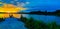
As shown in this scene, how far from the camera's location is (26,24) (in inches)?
179

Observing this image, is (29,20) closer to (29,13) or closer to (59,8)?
(29,13)

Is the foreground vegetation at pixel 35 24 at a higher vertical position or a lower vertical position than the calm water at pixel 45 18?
lower

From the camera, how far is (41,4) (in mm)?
4520

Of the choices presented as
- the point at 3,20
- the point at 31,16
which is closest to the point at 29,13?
the point at 31,16

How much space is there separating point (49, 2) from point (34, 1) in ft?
0.58

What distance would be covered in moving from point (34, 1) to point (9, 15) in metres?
0.34

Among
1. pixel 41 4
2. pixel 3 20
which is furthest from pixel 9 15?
pixel 41 4

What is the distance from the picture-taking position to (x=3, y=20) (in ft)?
14.9

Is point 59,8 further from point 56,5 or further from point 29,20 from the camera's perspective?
point 29,20

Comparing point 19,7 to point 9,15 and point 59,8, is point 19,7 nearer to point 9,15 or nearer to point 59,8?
point 9,15

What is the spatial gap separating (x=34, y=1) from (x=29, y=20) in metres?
0.23

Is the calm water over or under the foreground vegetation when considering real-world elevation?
over

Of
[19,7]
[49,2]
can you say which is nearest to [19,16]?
[19,7]

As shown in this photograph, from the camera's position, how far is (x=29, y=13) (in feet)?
14.9
